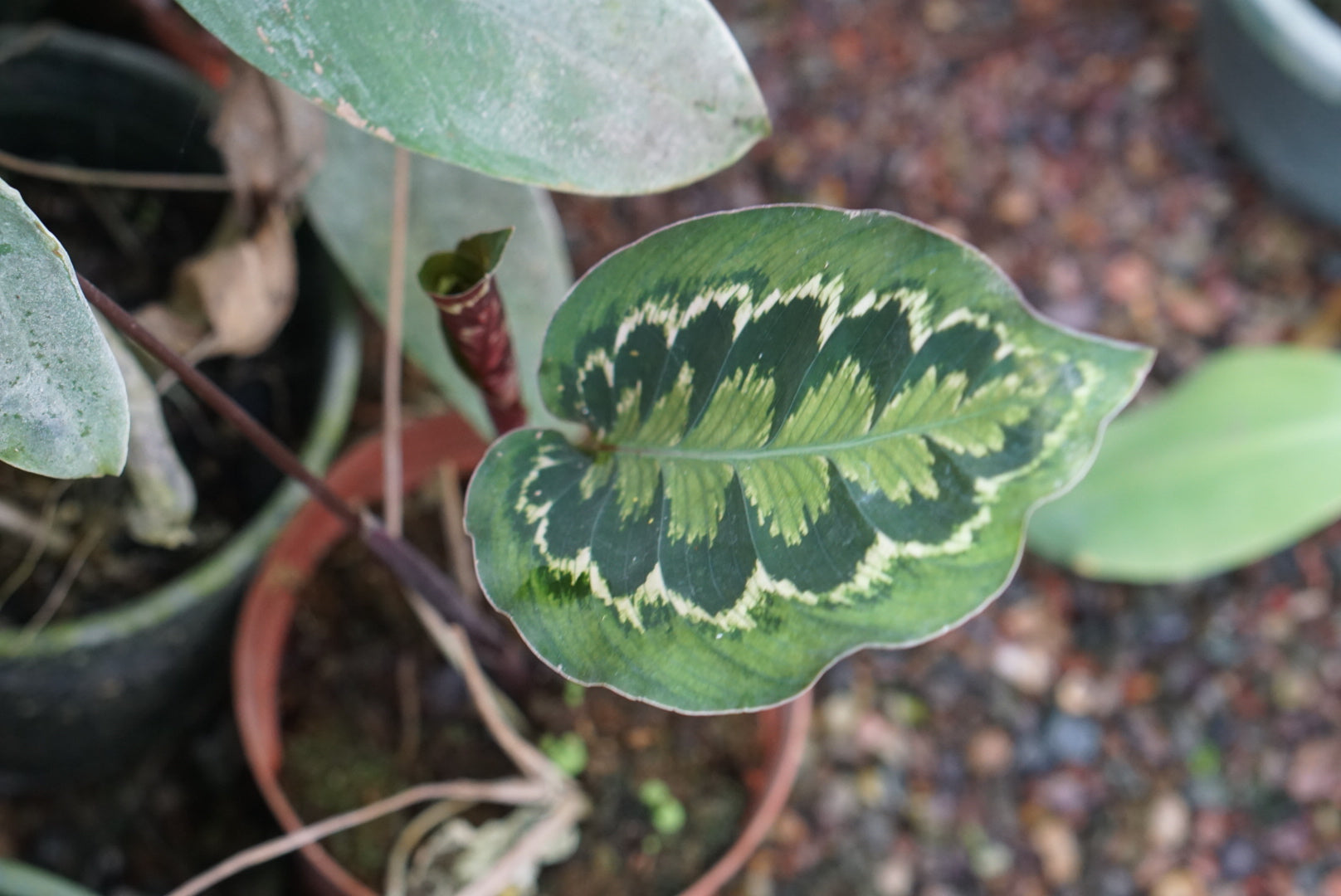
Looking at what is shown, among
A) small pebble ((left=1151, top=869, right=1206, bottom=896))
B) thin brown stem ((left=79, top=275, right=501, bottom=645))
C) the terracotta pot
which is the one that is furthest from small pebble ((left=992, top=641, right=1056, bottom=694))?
thin brown stem ((left=79, top=275, right=501, bottom=645))

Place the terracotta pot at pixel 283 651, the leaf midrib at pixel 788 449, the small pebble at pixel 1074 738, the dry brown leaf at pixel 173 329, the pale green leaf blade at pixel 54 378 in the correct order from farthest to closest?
the small pebble at pixel 1074 738 → the terracotta pot at pixel 283 651 → the dry brown leaf at pixel 173 329 → the leaf midrib at pixel 788 449 → the pale green leaf blade at pixel 54 378

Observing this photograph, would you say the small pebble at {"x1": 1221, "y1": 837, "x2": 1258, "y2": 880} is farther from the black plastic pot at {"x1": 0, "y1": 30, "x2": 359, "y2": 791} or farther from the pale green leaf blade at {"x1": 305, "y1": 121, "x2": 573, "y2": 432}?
the black plastic pot at {"x1": 0, "y1": 30, "x2": 359, "y2": 791}

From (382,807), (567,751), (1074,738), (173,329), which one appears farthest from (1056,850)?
(173,329)

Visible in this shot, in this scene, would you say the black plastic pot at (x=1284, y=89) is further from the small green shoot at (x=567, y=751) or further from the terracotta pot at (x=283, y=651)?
the small green shoot at (x=567, y=751)

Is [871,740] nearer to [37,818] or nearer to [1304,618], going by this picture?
[1304,618]

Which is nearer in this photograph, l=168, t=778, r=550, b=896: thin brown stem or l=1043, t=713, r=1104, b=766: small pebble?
l=168, t=778, r=550, b=896: thin brown stem

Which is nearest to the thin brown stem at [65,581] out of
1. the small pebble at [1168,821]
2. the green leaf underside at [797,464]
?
the green leaf underside at [797,464]
